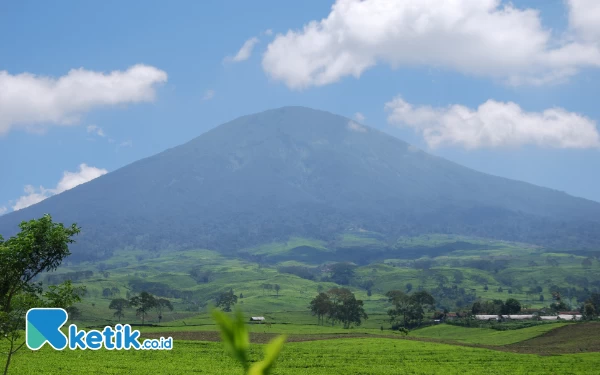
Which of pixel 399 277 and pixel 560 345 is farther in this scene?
pixel 399 277

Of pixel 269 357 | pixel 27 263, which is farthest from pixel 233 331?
pixel 27 263

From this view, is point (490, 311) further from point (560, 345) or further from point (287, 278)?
point (287, 278)

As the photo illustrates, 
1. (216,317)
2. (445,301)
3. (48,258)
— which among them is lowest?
(445,301)

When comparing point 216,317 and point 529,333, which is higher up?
point 216,317

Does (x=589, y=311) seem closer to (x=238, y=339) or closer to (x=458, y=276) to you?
(x=458, y=276)

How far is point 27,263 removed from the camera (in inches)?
830

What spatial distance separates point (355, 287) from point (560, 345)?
127 metres

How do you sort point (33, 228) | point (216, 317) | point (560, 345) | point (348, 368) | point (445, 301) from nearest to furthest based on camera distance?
point (216, 317) < point (33, 228) < point (348, 368) < point (560, 345) < point (445, 301)

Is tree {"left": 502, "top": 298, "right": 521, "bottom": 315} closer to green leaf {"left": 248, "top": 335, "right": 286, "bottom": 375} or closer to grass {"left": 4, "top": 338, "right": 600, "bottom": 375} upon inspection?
grass {"left": 4, "top": 338, "right": 600, "bottom": 375}

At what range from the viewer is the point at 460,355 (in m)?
51.4

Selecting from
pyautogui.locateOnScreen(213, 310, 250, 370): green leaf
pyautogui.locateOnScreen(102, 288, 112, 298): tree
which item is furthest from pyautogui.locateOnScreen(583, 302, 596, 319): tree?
pyautogui.locateOnScreen(102, 288, 112, 298): tree

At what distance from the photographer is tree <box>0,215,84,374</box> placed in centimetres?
2073

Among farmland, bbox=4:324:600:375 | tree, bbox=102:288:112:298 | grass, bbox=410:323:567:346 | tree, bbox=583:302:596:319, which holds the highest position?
tree, bbox=102:288:112:298

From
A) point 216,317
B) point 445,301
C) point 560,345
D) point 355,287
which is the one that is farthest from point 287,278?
point 216,317
